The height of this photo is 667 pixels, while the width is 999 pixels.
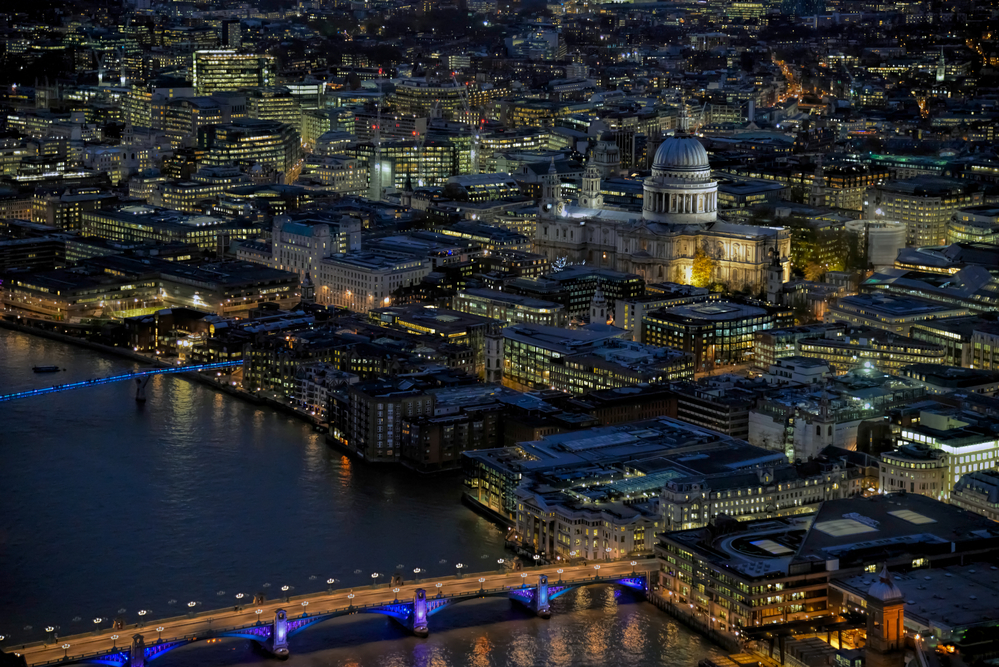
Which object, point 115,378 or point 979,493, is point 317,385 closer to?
point 115,378

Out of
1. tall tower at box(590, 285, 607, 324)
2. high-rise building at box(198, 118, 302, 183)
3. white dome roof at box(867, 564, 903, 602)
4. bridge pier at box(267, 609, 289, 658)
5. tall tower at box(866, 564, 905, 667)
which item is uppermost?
high-rise building at box(198, 118, 302, 183)

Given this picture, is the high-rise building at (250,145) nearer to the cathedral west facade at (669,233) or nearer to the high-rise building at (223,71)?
the high-rise building at (223,71)

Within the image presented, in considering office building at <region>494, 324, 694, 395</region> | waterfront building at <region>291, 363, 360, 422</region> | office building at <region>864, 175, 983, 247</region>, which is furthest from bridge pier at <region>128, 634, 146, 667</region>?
office building at <region>864, 175, 983, 247</region>

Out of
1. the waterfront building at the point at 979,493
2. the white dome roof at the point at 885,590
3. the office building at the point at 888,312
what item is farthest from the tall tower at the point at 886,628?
the office building at the point at 888,312

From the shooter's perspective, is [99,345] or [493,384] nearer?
[493,384]

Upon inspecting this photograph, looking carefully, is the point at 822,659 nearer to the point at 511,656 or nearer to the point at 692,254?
the point at 511,656

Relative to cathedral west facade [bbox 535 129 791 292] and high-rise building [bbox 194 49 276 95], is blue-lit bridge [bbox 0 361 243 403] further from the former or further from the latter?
high-rise building [bbox 194 49 276 95]

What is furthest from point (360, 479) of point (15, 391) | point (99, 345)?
point (99, 345)

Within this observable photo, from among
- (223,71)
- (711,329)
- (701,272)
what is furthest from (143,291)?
(223,71)
